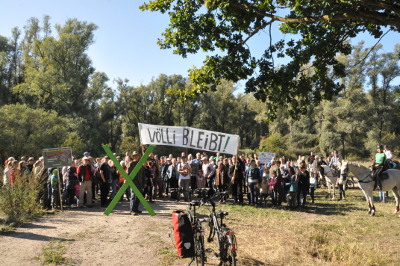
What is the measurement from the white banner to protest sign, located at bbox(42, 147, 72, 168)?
4699 mm

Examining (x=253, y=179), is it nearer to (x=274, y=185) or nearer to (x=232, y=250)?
(x=274, y=185)

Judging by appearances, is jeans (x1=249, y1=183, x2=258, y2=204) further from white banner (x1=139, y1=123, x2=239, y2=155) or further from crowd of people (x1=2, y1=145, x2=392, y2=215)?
white banner (x1=139, y1=123, x2=239, y2=155)

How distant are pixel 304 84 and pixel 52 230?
850cm

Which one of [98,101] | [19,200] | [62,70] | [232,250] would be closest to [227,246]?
[232,250]

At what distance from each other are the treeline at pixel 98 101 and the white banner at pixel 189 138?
24840 mm

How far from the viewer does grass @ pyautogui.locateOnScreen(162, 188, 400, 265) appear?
7.10 metres

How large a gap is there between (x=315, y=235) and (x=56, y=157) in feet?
30.5

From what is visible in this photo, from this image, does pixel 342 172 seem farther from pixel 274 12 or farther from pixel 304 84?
pixel 274 12

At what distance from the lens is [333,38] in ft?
30.9

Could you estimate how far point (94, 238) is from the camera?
8.55m

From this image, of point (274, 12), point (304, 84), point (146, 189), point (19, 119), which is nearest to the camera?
point (274, 12)

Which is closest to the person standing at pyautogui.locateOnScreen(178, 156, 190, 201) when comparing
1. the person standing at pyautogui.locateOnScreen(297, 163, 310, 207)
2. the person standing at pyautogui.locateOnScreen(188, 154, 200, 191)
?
the person standing at pyautogui.locateOnScreen(188, 154, 200, 191)

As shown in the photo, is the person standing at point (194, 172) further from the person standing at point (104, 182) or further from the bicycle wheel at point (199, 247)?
the bicycle wheel at point (199, 247)

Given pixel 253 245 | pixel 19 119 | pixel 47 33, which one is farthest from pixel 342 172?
pixel 47 33
